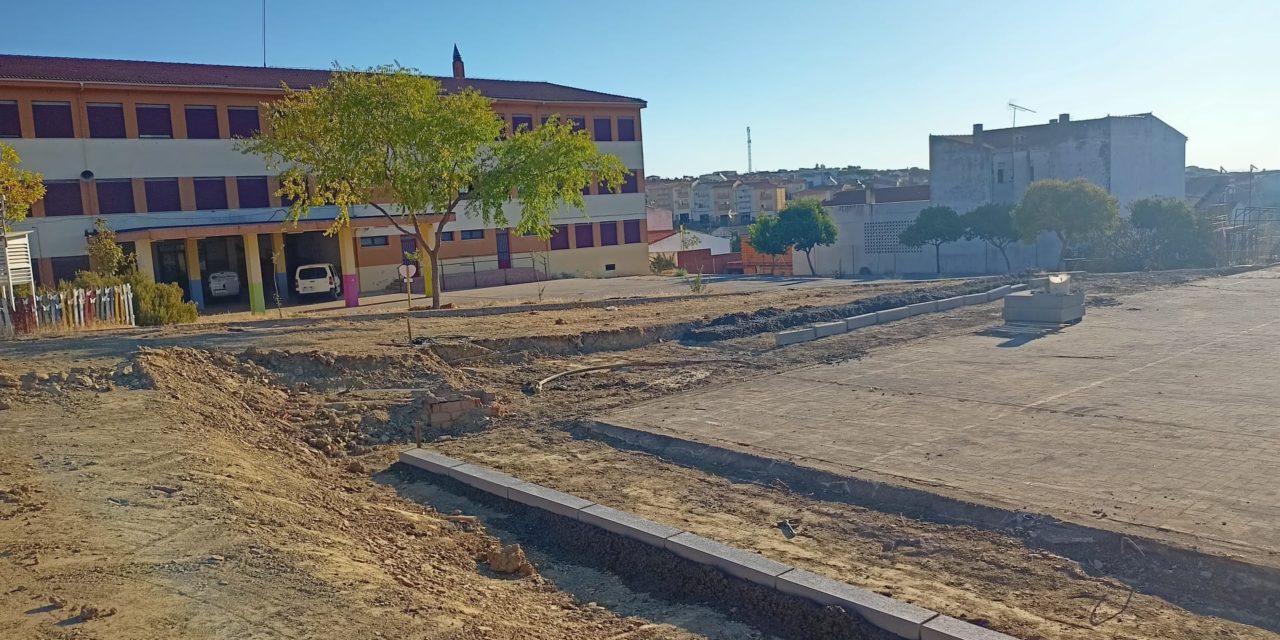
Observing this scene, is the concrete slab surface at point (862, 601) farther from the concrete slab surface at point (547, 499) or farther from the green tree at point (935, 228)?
the green tree at point (935, 228)

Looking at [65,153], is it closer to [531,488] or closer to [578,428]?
[578,428]

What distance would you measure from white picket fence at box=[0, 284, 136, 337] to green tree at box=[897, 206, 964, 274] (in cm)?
4359

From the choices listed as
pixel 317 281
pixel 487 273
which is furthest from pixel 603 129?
pixel 317 281

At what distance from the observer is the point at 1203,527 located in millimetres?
7305

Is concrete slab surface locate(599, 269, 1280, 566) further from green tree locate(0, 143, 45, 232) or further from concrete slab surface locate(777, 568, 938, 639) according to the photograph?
green tree locate(0, 143, 45, 232)

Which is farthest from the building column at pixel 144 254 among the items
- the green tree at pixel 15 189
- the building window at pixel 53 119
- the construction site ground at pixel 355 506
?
the construction site ground at pixel 355 506

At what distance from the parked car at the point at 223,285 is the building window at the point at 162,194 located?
3.12 metres

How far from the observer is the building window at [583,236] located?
153ft

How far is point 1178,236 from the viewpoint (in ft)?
122

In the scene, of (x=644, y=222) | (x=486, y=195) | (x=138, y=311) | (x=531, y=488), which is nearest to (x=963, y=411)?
(x=531, y=488)

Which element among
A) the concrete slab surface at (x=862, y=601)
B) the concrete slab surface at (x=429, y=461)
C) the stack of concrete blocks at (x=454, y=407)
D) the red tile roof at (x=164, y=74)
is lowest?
the concrete slab surface at (x=862, y=601)

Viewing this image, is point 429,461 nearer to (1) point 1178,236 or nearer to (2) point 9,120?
(2) point 9,120

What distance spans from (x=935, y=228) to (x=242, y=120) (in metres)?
36.6

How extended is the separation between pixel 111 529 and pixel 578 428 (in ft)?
19.9
